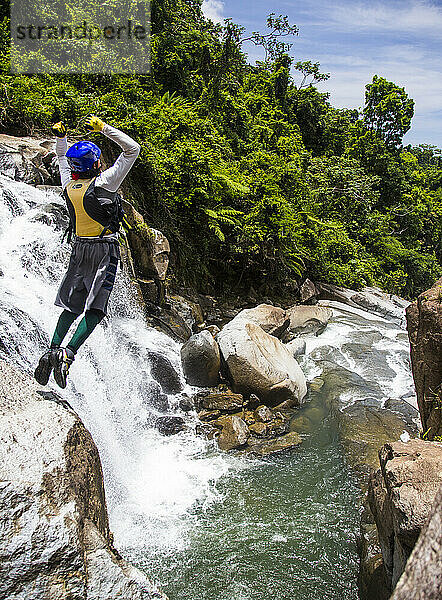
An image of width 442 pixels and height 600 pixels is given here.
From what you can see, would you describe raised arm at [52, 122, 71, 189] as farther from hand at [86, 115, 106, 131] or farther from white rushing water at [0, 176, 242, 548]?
white rushing water at [0, 176, 242, 548]

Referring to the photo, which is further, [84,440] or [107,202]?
[107,202]

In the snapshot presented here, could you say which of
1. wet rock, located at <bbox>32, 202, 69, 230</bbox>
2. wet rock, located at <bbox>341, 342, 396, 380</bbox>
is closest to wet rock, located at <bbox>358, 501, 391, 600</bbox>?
wet rock, located at <bbox>341, 342, 396, 380</bbox>

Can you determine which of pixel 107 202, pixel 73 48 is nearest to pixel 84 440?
pixel 107 202

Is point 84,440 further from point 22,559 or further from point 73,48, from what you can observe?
point 73,48

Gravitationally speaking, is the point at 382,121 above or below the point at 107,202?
above

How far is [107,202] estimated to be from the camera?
143 inches

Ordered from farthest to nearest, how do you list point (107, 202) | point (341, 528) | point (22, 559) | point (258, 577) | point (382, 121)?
point (382, 121)
point (341, 528)
point (258, 577)
point (107, 202)
point (22, 559)

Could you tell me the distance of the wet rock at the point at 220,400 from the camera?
8.34m

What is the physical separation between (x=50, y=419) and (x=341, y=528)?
13.3ft

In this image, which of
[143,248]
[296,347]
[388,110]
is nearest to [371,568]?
[296,347]

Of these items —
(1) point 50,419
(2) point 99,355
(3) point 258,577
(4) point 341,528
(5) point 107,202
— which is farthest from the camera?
(2) point 99,355

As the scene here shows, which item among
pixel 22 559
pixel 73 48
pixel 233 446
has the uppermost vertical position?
pixel 73 48

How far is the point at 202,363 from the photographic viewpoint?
29.4ft

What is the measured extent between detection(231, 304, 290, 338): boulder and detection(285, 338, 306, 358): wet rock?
1.37ft
